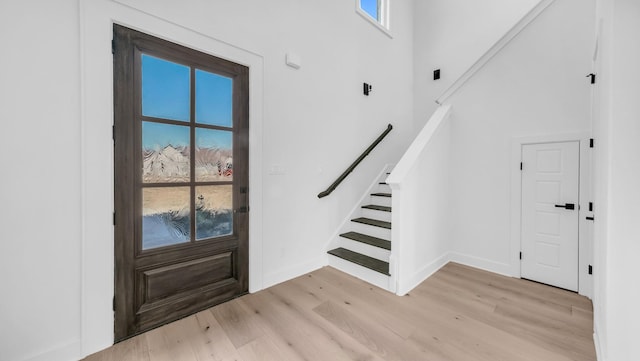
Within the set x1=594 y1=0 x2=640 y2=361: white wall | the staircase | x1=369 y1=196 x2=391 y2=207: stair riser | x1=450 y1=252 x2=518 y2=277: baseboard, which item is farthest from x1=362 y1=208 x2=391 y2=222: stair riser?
x1=594 y1=0 x2=640 y2=361: white wall

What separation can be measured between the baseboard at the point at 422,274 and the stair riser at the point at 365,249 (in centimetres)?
35

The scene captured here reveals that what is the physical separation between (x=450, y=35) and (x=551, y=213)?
3.51 metres

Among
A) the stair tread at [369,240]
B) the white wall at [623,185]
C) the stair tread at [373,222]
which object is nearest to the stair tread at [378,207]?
the stair tread at [373,222]

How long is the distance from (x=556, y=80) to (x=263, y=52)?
324 centimetres

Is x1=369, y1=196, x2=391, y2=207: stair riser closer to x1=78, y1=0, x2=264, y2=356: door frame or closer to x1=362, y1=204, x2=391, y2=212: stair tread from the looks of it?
x1=362, y1=204, x2=391, y2=212: stair tread

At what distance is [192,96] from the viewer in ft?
7.31

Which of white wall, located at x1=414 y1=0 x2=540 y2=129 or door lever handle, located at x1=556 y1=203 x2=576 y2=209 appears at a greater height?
white wall, located at x1=414 y1=0 x2=540 y2=129

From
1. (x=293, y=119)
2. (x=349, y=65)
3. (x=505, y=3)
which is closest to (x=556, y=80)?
(x=505, y=3)

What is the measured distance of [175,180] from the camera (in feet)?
7.06

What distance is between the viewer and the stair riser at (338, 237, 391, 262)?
118 inches
